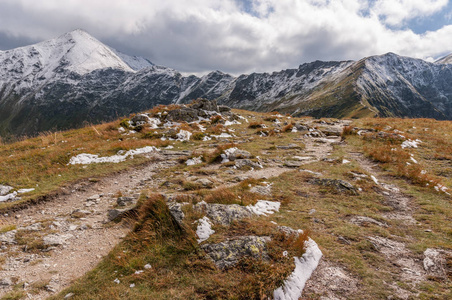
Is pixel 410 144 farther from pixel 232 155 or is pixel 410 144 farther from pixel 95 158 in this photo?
pixel 95 158

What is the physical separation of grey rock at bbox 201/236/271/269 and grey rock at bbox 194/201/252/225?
1085 mm

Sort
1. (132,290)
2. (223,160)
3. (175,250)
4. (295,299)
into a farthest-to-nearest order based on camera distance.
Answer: (223,160) < (175,250) < (132,290) < (295,299)

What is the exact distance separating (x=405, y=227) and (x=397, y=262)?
2.58 meters

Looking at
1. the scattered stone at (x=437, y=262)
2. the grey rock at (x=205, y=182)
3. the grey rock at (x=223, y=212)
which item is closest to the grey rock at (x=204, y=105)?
the grey rock at (x=205, y=182)

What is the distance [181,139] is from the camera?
73.0 ft

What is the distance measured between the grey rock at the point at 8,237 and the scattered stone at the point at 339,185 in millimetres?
12487

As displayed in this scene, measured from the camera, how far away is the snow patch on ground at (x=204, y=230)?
5.91 meters

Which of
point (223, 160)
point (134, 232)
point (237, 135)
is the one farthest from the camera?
point (237, 135)

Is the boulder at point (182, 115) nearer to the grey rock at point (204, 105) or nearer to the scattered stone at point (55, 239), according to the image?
the grey rock at point (204, 105)

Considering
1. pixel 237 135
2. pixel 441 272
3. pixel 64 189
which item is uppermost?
pixel 237 135

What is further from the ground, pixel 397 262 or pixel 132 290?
pixel 397 262

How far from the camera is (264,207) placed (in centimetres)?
801

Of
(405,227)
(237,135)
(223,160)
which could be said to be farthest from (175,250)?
(237,135)

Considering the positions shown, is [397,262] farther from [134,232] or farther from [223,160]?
[223,160]
